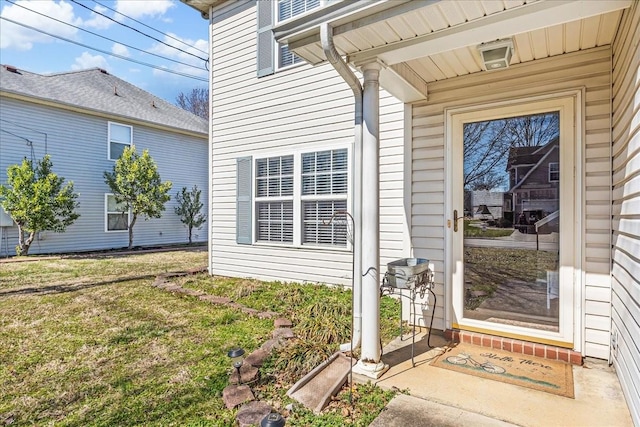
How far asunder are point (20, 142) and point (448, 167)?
1103cm

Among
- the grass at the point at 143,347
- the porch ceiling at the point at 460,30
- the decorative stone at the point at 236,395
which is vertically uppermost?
the porch ceiling at the point at 460,30

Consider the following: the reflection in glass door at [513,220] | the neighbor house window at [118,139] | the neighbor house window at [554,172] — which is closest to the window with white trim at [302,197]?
the reflection in glass door at [513,220]

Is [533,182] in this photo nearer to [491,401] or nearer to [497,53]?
[497,53]

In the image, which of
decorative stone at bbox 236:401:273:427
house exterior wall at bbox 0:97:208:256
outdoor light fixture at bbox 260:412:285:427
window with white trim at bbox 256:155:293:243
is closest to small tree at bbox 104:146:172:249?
house exterior wall at bbox 0:97:208:256

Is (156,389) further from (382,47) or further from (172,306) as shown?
(382,47)

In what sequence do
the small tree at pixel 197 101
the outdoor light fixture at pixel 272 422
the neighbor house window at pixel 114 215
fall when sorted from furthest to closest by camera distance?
the small tree at pixel 197 101 < the neighbor house window at pixel 114 215 < the outdoor light fixture at pixel 272 422

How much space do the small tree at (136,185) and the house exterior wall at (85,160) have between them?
2.24 ft

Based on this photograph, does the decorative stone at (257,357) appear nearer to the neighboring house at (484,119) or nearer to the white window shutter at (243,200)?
the neighboring house at (484,119)

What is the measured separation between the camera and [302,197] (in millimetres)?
5191

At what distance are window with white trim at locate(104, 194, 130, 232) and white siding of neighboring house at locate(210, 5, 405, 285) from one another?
21.1 ft

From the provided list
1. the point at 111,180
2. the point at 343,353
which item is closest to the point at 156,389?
the point at 343,353

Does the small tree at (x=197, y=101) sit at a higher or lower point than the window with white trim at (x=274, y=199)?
higher

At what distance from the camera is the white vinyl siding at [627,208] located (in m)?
1.83

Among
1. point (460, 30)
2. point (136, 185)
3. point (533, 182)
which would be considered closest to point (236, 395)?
point (460, 30)
